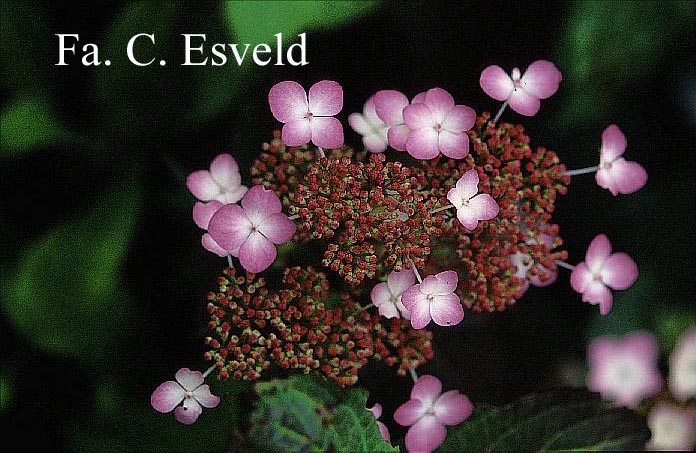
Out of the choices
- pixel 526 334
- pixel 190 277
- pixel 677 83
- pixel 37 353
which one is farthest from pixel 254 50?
pixel 677 83

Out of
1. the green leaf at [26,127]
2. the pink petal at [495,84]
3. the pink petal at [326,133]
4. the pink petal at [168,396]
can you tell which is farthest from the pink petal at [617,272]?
the green leaf at [26,127]

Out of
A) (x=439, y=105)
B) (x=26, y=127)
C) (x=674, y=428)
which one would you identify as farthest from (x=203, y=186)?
(x=674, y=428)

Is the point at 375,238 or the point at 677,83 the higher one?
the point at 677,83

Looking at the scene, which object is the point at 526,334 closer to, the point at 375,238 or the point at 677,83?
the point at 677,83

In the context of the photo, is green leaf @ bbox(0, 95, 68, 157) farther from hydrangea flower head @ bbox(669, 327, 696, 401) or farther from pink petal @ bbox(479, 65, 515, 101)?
hydrangea flower head @ bbox(669, 327, 696, 401)

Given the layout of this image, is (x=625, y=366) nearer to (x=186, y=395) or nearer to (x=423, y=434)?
(x=423, y=434)

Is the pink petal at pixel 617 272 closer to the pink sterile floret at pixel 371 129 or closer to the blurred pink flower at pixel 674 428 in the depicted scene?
the pink sterile floret at pixel 371 129

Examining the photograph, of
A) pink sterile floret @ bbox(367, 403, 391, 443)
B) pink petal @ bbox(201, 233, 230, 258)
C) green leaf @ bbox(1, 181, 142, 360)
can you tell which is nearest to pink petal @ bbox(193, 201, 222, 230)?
pink petal @ bbox(201, 233, 230, 258)
